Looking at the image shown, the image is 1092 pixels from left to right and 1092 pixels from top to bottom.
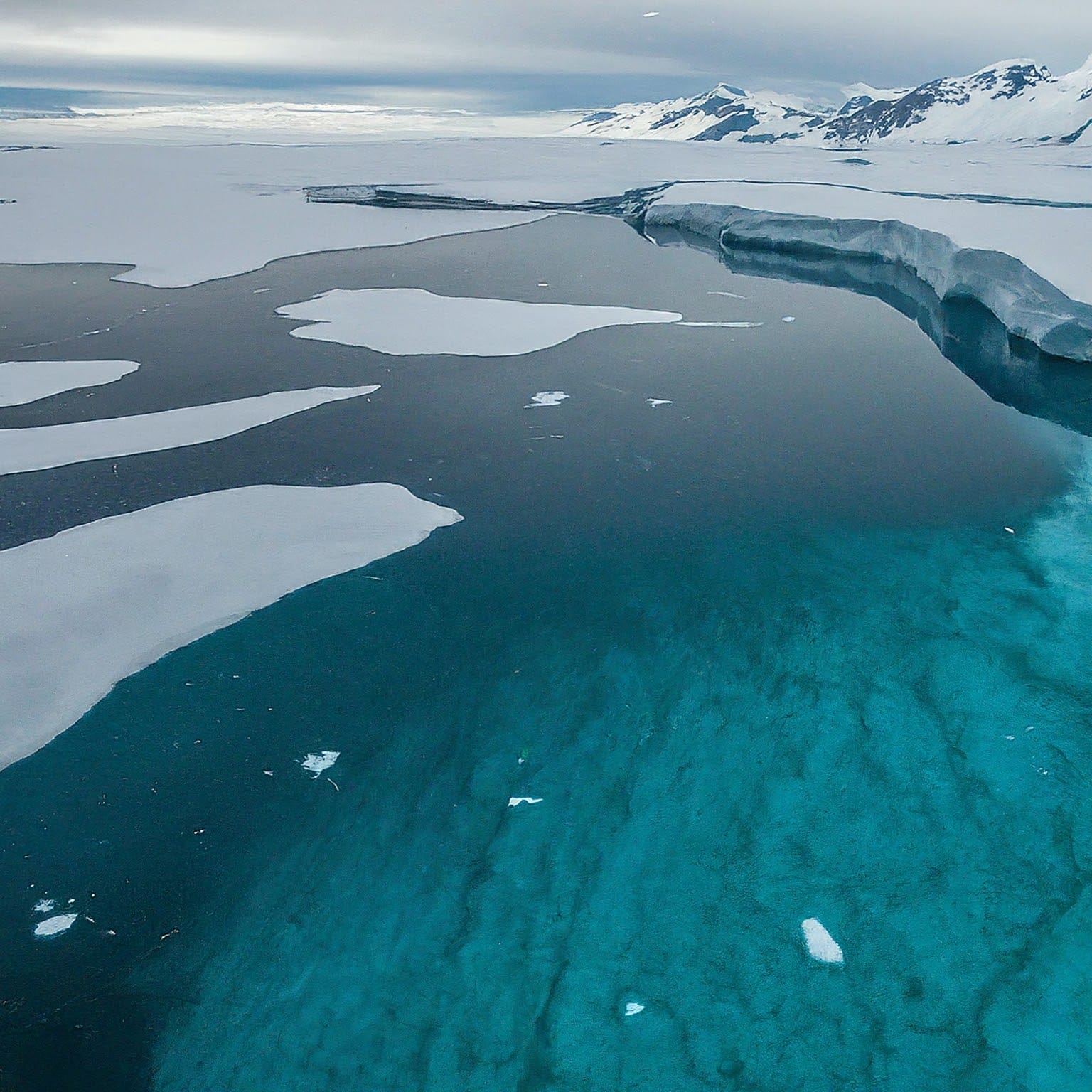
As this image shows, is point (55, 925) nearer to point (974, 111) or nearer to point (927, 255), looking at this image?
point (927, 255)

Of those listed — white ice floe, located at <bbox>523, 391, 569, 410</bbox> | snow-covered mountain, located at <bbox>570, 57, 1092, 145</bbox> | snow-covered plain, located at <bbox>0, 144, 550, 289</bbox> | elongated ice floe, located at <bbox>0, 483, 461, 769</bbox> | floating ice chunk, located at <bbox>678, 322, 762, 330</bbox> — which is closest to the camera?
elongated ice floe, located at <bbox>0, 483, 461, 769</bbox>

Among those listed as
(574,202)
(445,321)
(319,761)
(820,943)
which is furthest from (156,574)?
(574,202)

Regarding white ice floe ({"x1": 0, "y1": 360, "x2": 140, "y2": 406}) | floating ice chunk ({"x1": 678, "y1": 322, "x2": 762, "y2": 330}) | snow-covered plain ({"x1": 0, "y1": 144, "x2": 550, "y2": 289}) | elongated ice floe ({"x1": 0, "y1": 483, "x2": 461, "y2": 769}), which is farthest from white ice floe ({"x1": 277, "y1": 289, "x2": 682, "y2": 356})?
elongated ice floe ({"x1": 0, "y1": 483, "x2": 461, "y2": 769})

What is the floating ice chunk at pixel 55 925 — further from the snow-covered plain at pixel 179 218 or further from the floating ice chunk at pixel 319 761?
the snow-covered plain at pixel 179 218

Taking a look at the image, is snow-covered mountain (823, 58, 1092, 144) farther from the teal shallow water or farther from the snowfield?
the teal shallow water

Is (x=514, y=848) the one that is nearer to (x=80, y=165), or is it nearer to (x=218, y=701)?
(x=218, y=701)
